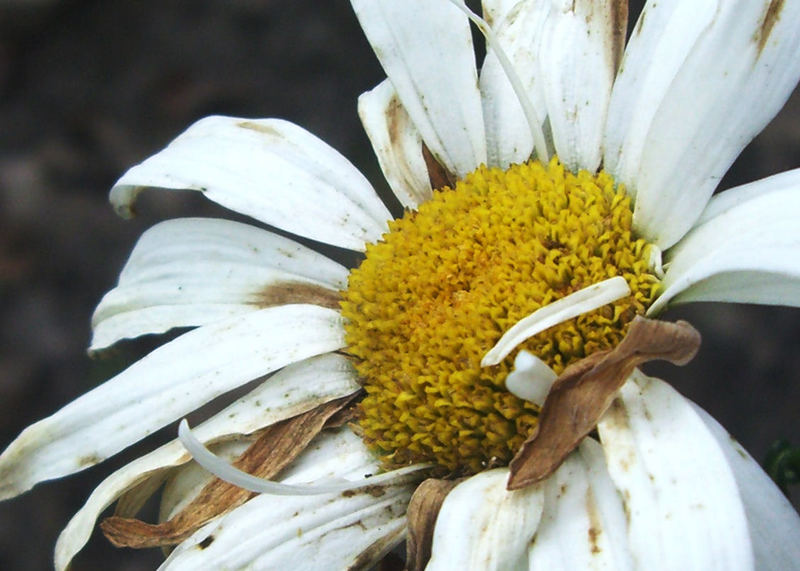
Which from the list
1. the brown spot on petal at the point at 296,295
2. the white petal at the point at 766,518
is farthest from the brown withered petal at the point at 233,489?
the white petal at the point at 766,518

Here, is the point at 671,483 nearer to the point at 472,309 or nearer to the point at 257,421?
the point at 472,309

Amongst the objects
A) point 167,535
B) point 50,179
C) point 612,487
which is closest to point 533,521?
point 612,487

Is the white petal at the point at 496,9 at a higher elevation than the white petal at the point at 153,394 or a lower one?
higher

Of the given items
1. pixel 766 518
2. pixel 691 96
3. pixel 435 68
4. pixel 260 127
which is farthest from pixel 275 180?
pixel 766 518

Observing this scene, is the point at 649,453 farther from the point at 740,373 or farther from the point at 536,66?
the point at 740,373

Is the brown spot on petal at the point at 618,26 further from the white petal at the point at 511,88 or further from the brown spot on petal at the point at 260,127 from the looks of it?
the brown spot on petal at the point at 260,127
